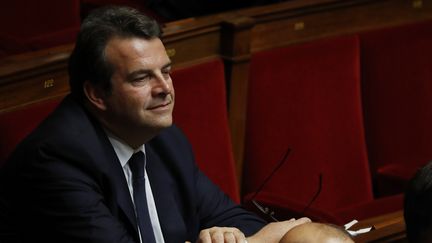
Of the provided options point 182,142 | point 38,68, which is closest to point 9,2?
point 38,68

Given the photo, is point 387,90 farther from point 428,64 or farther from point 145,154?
point 145,154

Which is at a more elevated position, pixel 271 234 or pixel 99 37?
pixel 99 37

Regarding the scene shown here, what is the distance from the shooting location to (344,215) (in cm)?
81

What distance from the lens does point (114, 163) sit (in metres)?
0.64

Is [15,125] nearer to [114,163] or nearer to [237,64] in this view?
[114,163]

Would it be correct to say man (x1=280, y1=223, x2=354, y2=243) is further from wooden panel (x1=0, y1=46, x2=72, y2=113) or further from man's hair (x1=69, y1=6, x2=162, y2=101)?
wooden panel (x1=0, y1=46, x2=72, y2=113)

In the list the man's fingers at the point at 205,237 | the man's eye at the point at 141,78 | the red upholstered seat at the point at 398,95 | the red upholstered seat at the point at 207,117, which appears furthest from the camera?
the red upholstered seat at the point at 398,95

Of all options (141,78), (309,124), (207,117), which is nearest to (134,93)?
(141,78)

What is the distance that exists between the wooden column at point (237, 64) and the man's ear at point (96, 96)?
28cm

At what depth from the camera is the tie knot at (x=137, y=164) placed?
66cm

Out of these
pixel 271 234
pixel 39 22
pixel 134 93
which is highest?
pixel 39 22

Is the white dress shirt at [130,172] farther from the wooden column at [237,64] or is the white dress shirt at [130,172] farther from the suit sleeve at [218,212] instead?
the wooden column at [237,64]

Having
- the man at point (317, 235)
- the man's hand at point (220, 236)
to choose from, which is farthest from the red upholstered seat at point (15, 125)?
the man at point (317, 235)

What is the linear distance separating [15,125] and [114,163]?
0.39 ft
